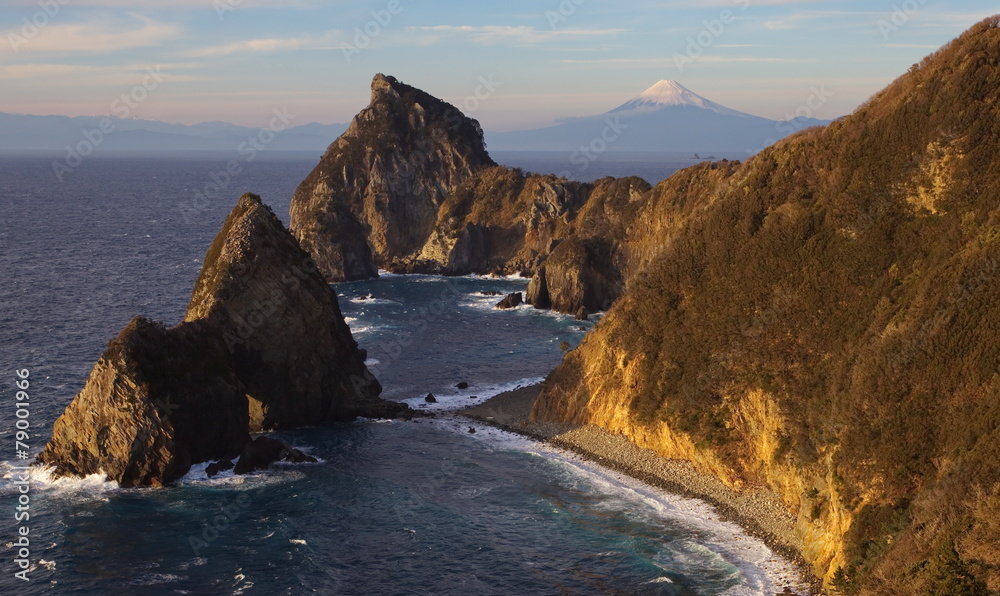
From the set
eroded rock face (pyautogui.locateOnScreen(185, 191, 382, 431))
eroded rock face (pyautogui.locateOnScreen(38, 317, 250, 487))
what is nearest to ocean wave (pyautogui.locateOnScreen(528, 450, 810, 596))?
eroded rock face (pyautogui.locateOnScreen(185, 191, 382, 431))

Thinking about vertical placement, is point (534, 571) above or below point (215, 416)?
below

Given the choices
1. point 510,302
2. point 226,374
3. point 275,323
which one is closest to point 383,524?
point 226,374

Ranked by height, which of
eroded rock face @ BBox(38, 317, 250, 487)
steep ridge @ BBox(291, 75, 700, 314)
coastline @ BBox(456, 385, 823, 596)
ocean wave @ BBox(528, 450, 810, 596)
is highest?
steep ridge @ BBox(291, 75, 700, 314)

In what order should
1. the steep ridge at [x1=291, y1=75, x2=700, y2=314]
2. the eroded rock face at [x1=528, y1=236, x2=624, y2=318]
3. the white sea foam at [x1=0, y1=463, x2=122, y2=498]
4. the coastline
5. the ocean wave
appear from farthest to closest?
the steep ridge at [x1=291, y1=75, x2=700, y2=314] → the eroded rock face at [x1=528, y1=236, x2=624, y2=318] → the white sea foam at [x1=0, y1=463, x2=122, y2=498] → the coastline → the ocean wave

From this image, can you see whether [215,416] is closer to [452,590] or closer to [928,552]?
[452,590]

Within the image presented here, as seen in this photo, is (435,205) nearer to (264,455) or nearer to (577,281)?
(577,281)

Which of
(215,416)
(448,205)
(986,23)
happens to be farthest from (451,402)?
(448,205)

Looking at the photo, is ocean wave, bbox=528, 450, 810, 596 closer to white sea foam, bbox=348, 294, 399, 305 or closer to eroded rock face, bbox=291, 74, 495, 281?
white sea foam, bbox=348, 294, 399, 305
